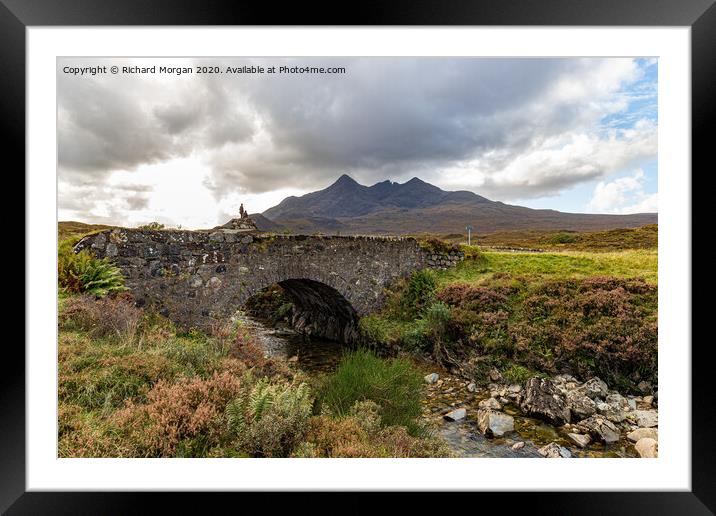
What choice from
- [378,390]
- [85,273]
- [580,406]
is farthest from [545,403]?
[85,273]

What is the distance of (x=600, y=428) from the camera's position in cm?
641

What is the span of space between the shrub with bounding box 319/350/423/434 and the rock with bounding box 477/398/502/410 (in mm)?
1780

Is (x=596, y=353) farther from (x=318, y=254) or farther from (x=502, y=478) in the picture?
(x=318, y=254)

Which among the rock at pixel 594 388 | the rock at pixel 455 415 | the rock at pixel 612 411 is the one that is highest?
the rock at pixel 594 388

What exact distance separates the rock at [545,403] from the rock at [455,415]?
1243 mm

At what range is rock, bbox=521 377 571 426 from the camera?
270 inches

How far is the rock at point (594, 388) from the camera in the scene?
7.73 m

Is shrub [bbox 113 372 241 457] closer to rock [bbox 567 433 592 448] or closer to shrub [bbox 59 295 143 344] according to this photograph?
shrub [bbox 59 295 143 344]

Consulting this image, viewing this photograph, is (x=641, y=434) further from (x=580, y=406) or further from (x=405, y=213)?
(x=405, y=213)

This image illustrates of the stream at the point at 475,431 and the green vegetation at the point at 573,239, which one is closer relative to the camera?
the stream at the point at 475,431

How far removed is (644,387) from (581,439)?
8.90ft
